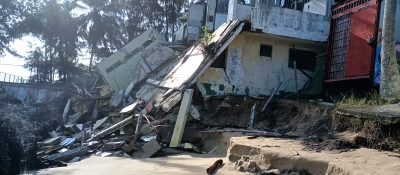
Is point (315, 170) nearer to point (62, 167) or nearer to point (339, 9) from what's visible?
point (62, 167)

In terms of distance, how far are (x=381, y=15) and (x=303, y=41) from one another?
3.98m

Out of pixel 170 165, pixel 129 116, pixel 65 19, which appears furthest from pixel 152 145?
pixel 65 19

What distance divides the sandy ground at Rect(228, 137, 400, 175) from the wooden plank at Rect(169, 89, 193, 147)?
3.05 meters

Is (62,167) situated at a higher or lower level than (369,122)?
lower

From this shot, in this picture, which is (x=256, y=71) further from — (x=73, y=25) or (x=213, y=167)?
(x=73, y=25)

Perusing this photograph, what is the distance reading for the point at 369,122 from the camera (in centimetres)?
631

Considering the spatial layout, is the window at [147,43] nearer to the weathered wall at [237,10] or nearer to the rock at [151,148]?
the weathered wall at [237,10]

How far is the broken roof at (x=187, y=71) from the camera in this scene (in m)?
12.6

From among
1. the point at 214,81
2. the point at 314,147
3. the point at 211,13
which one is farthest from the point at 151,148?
the point at 211,13

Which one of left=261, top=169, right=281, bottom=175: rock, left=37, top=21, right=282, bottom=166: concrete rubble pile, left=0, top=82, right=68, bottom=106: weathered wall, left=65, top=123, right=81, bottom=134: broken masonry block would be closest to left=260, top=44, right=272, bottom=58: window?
left=37, top=21, right=282, bottom=166: concrete rubble pile

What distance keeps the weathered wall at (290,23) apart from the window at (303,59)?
113cm

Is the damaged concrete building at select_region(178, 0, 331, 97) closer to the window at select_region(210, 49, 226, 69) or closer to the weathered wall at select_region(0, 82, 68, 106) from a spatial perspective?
the window at select_region(210, 49, 226, 69)

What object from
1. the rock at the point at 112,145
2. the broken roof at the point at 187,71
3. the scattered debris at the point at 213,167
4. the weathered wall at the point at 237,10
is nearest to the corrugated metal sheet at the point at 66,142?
the rock at the point at 112,145

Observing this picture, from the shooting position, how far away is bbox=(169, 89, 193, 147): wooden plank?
418 inches
